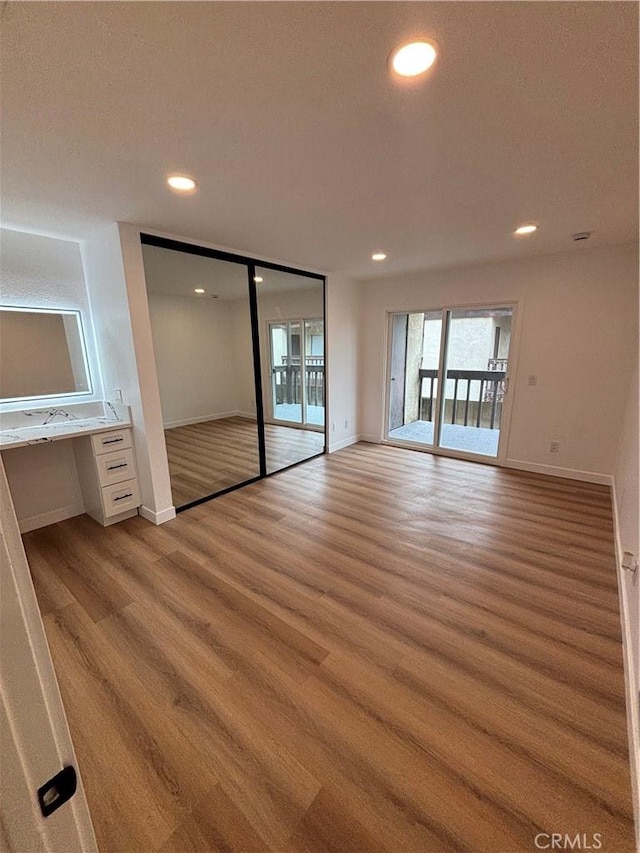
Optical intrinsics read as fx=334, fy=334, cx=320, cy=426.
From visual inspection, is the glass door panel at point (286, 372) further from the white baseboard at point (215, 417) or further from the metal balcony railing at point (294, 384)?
the white baseboard at point (215, 417)

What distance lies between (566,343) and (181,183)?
3.96m

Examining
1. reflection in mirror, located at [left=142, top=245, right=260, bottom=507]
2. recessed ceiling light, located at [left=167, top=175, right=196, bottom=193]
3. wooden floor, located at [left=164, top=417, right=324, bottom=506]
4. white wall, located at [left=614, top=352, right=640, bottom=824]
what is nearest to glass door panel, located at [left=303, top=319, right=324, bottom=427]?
wooden floor, located at [left=164, top=417, right=324, bottom=506]

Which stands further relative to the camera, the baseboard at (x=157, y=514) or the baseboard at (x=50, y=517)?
the baseboard at (x=157, y=514)

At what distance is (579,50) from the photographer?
1.08 meters

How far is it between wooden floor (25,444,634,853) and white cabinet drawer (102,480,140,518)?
18 centimetres

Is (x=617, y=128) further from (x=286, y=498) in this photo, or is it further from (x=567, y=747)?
(x=286, y=498)

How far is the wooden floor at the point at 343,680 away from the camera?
1151 mm

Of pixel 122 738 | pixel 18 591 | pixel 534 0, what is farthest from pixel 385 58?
pixel 122 738

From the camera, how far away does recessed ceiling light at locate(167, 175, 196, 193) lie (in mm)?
1866

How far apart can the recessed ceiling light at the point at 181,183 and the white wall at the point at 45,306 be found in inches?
66.1

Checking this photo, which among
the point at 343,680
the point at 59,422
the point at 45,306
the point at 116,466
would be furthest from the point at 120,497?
the point at 343,680

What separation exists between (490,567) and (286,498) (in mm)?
1955
